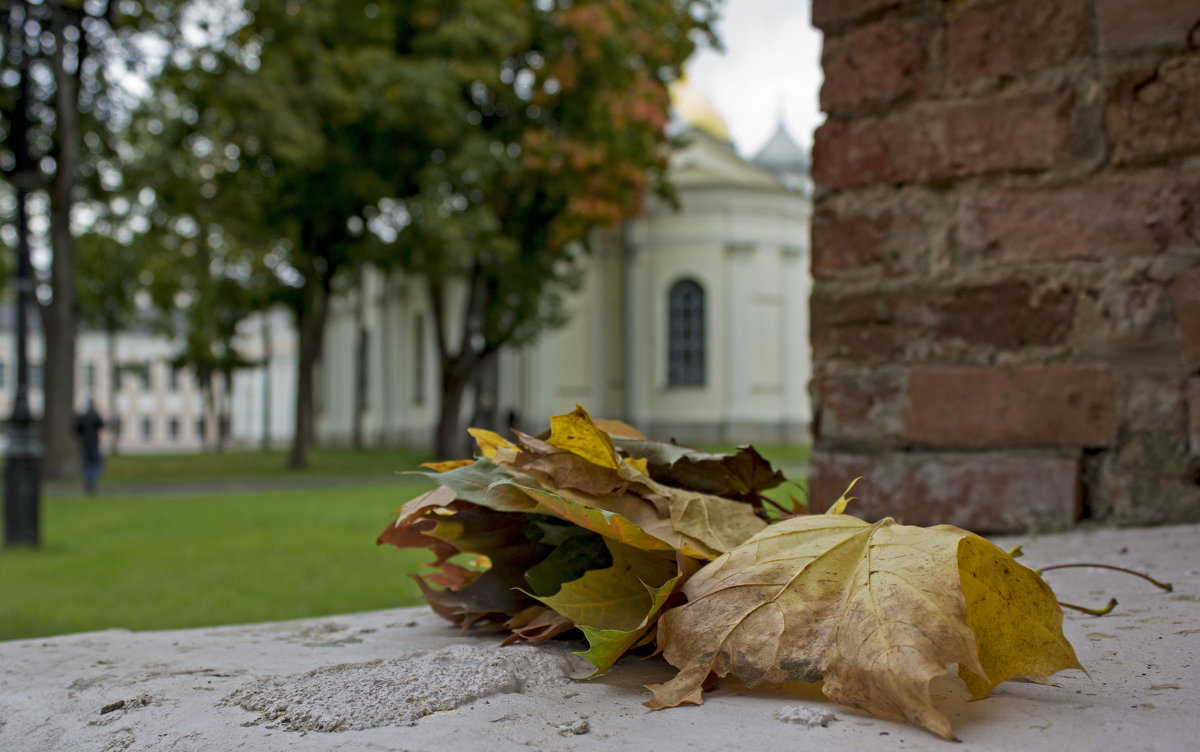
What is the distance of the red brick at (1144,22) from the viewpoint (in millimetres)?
2242

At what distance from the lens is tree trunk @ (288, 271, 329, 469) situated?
2241cm

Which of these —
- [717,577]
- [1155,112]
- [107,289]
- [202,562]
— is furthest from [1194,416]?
[107,289]

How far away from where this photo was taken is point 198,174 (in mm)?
18422

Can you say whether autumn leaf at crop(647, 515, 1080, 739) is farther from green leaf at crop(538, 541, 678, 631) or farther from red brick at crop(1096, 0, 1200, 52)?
red brick at crop(1096, 0, 1200, 52)

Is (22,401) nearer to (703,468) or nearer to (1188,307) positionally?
(703,468)

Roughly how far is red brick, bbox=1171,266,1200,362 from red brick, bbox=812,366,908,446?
61 cm

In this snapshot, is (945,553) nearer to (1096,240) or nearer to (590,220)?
(1096,240)

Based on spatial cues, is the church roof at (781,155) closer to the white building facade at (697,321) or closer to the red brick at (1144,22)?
the white building facade at (697,321)

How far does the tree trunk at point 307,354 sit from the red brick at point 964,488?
2097 centimetres

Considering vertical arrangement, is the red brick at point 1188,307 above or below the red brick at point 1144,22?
below

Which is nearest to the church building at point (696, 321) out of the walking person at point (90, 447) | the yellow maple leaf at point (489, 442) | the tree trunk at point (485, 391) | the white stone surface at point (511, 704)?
the tree trunk at point (485, 391)

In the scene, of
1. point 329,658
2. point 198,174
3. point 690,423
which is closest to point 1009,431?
point 329,658

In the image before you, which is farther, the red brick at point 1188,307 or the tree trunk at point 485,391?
the tree trunk at point 485,391

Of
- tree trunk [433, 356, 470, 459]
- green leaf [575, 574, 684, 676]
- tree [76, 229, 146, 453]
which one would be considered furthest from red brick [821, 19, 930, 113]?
tree [76, 229, 146, 453]
